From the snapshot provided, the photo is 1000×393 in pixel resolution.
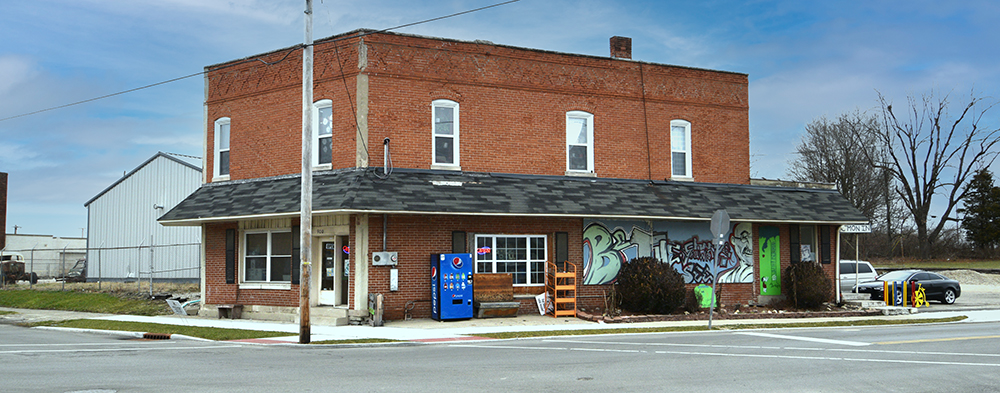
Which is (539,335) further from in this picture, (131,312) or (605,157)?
(131,312)

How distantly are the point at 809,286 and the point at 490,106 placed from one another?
10.9 m

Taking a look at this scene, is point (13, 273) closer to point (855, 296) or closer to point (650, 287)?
point (650, 287)

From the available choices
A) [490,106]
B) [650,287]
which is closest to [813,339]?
[650,287]

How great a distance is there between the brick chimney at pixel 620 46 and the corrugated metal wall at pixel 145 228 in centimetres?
2087

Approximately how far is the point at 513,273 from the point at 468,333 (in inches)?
171

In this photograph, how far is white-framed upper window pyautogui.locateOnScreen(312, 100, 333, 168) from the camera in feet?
69.3

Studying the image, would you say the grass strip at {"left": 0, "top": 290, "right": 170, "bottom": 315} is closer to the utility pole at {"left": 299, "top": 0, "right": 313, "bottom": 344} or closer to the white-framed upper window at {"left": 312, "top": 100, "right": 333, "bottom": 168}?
the white-framed upper window at {"left": 312, "top": 100, "right": 333, "bottom": 168}

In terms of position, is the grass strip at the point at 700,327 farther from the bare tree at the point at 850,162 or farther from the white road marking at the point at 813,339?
the bare tree at the point at 850,162

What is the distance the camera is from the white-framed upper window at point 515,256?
2083 centimetres

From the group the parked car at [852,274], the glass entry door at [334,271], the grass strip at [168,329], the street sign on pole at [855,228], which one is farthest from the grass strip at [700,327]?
the parked car at [852,274]

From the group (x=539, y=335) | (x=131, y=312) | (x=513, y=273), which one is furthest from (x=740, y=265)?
(x=131, y=312)

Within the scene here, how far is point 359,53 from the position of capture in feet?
66.6

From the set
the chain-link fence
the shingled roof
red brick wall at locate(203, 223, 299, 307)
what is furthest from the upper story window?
the chain-link fence

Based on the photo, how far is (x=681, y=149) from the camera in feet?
80.6
